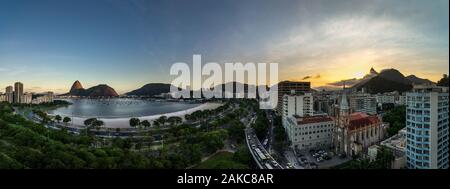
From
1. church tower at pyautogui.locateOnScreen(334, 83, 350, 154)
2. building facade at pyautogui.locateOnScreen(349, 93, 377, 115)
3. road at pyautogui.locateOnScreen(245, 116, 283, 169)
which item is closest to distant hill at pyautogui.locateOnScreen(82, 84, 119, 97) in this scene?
road at pyautogui.locateOnScreen(245, 116, 283, 169)

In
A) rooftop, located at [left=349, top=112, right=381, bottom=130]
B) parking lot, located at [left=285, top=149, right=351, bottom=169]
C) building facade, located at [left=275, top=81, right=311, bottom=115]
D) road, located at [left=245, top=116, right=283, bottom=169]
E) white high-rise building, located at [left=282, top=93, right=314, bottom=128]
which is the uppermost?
building facade, located at [left=275, top=81, right=311, bottom=115]

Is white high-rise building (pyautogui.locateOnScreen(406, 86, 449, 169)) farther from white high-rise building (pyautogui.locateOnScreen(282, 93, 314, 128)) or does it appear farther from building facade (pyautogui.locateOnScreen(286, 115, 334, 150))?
white high-rise building (pyautogui.locateOnScreen(282, 93, 314, 128))

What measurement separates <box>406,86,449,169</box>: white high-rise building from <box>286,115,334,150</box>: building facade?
7.92 feet

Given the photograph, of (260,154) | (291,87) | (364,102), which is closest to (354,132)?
(260,154)

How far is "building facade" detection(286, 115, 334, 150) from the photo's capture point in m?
5.88

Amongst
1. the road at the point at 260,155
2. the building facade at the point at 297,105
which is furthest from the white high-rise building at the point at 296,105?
the road at the point at 260,155

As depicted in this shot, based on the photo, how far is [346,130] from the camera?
5.43 m

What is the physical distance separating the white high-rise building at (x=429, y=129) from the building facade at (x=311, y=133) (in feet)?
Answer: 7.92

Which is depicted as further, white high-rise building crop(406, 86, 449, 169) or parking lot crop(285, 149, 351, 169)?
parking lot crop(285, 149, 351, 169)

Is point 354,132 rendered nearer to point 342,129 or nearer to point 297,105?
point 342,129

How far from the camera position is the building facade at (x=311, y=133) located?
19.3ft

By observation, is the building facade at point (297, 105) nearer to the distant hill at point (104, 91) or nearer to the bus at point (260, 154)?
the bus at point (260, 154)

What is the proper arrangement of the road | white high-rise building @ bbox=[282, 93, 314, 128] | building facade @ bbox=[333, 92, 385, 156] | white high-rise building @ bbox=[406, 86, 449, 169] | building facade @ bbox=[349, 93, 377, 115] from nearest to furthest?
1. white high-rise building @ bbox=[406, 86, 449, 169]
2. the road
3. building facade @ bbox=[333, 92, 385, 156]
4. white high-rise building @ bbox=[282, 93, 314, 128]
5. building facade @ bbox=[349, 93, 377, 115]

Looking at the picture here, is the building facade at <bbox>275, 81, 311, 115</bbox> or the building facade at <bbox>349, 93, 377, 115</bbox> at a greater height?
the building facade at <bbox>275, 81, 311, 115</bbox>
